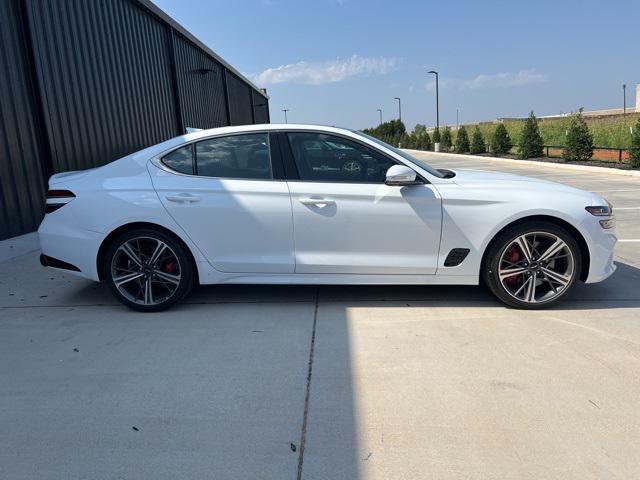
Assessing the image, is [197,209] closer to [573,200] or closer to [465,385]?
[465,385]

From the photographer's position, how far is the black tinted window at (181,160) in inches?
162

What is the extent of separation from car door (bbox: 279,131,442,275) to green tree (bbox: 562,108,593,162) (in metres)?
18.2

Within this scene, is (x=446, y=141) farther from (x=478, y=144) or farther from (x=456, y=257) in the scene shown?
(x=456, y=257)

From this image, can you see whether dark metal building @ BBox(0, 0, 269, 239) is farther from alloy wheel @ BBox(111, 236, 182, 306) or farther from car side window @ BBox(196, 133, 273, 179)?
car side window @ BBox(196, 133, 273, 179)

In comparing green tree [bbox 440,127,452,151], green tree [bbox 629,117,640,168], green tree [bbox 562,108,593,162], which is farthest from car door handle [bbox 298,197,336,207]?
green tree [bbox 440,127,452,151]

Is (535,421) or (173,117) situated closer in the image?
(535,421)

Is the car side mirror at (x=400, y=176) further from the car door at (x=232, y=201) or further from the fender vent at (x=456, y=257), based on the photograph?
the car door at (x=232, y=201)

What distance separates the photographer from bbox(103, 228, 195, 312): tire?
4.05m

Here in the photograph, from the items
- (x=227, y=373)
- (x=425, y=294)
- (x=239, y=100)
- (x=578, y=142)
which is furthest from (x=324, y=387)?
(x=239, y=100)

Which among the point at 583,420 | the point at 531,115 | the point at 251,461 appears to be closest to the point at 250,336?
the point at 251,461

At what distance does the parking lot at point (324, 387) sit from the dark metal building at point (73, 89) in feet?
12.3

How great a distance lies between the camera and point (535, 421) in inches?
98.6

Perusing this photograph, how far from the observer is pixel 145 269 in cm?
409

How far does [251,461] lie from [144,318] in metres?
2.16
